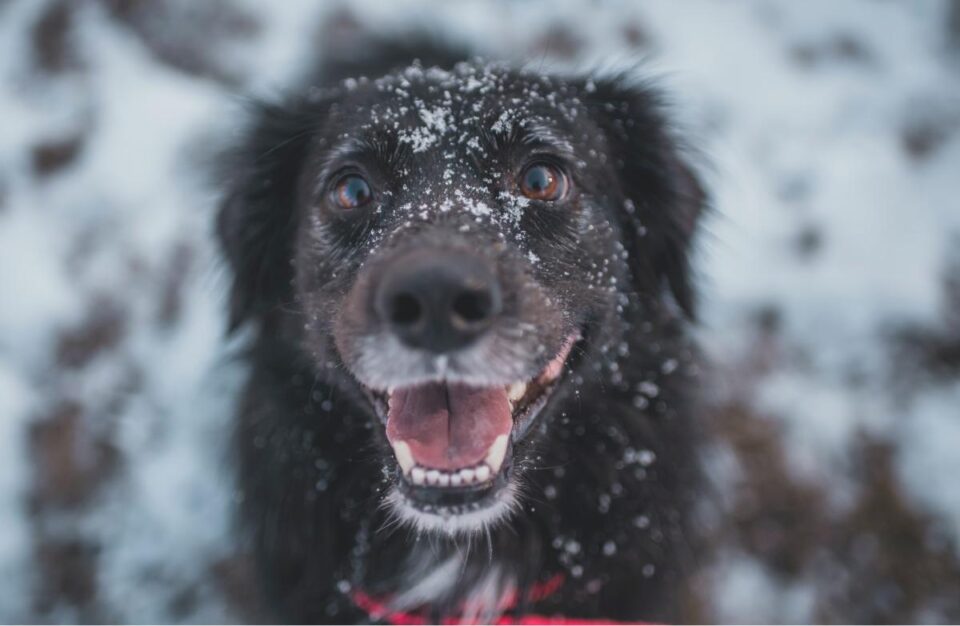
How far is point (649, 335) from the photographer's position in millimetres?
2283

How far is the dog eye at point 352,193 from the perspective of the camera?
6.55 ft

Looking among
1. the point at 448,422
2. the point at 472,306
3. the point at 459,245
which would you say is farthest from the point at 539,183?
the point at 448,422

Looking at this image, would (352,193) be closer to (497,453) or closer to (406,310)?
(406,310)

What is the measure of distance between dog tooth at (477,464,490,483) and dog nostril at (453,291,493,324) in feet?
1.30

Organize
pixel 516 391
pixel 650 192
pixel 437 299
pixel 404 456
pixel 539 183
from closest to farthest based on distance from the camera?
Answer: pixel 437 299 → pixel 404 456 → pixel 516 391 → pixel 539 183 → pixel 650 192

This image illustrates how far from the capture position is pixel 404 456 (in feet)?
5.52

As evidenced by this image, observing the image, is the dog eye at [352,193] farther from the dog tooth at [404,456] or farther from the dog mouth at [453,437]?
the dog tooth at [404,456]

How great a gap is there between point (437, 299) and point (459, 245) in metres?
0.18

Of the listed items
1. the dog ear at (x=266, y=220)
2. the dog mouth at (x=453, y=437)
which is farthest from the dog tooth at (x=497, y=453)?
the dog ear at (x=266, y=220)

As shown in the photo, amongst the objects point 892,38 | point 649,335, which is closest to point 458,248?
point 649,335

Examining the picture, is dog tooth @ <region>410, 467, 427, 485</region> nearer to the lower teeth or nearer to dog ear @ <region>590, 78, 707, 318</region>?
the lower teeth

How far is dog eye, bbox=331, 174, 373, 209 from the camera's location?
200 centimetres

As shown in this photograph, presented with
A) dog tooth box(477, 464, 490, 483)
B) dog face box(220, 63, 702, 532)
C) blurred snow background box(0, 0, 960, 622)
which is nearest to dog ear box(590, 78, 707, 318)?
dog face box(220, 63, 702, 532)

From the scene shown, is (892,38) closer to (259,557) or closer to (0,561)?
(259,557)
